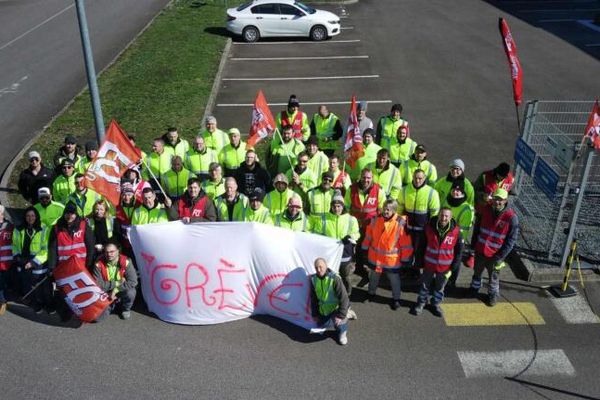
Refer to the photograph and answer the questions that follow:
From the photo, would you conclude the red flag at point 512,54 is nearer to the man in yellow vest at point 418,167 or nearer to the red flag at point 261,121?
the man in yellow vest at point 418,167

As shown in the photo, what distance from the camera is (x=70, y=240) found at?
7895 mm

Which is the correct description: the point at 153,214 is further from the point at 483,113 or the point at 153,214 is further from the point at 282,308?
the point at 483,113

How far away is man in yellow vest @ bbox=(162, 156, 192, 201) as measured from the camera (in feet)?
30.6

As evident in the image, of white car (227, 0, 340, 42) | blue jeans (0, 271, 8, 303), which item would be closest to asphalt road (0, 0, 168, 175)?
white car (227, 0, 340, 42)

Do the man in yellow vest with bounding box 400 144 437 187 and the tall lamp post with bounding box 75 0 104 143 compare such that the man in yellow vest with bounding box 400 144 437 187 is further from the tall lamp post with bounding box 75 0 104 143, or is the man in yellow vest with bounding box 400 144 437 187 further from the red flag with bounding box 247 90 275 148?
the tall lamp post with bounding box 75 0 104 143

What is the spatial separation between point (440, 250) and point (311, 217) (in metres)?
1.91

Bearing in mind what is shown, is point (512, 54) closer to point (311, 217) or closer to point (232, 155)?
point (311, 217)

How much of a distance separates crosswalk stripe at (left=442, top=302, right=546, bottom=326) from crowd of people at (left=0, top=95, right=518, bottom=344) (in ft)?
0.73

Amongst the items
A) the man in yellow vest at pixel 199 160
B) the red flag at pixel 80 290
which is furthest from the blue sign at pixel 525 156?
the red flag at pixel 80 290

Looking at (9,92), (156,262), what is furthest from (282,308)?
(9,92)

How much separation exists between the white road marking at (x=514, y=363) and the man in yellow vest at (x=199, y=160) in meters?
5.24

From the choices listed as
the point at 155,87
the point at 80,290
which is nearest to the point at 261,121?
the point at 80,290

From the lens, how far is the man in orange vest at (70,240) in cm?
787

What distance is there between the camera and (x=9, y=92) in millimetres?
17969
